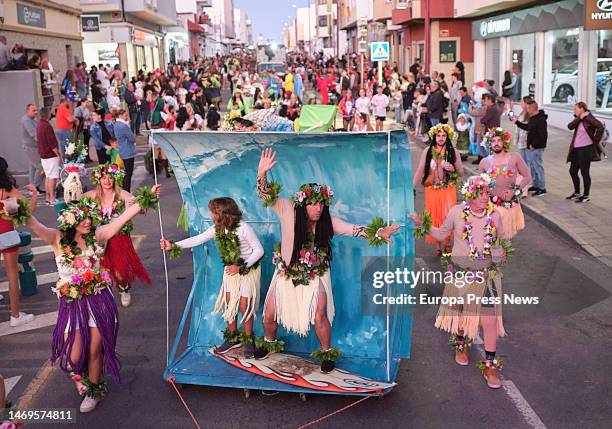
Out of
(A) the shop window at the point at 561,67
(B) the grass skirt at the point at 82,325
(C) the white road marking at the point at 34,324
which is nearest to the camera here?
(B) the grass skirt at the point at 82,325

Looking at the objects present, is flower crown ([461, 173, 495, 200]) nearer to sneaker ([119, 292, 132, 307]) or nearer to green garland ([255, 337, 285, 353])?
green garland ([255, 337, 285, 353])

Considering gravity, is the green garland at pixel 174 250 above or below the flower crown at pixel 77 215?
below

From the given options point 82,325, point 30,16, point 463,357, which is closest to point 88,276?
point 82,325

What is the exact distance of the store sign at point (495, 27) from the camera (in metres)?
28.8

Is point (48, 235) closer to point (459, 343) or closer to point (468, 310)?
point (468, 310)

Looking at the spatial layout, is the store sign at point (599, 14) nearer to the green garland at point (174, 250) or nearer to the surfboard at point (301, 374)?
the surfboard at point (301, 374)

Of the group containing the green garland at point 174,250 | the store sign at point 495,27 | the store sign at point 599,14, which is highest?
the store sign at point 495,27

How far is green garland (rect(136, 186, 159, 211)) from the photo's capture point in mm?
5970

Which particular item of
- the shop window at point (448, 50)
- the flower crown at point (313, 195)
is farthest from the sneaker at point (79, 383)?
the shop window at point (448, 50)

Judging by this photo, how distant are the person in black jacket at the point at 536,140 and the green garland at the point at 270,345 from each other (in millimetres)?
8171

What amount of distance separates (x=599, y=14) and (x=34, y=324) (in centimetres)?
1431

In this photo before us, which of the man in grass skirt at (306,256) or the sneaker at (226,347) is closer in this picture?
the man in grass skirt at (306,256)

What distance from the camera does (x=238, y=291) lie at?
6.43m

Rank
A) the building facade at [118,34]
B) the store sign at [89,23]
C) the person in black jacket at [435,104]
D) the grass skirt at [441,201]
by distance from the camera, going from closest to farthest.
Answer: the grass skirt at [441,201] → the person in black jacket at [435,104] → the store sign at [89,23] → the building facade at [118,34]
